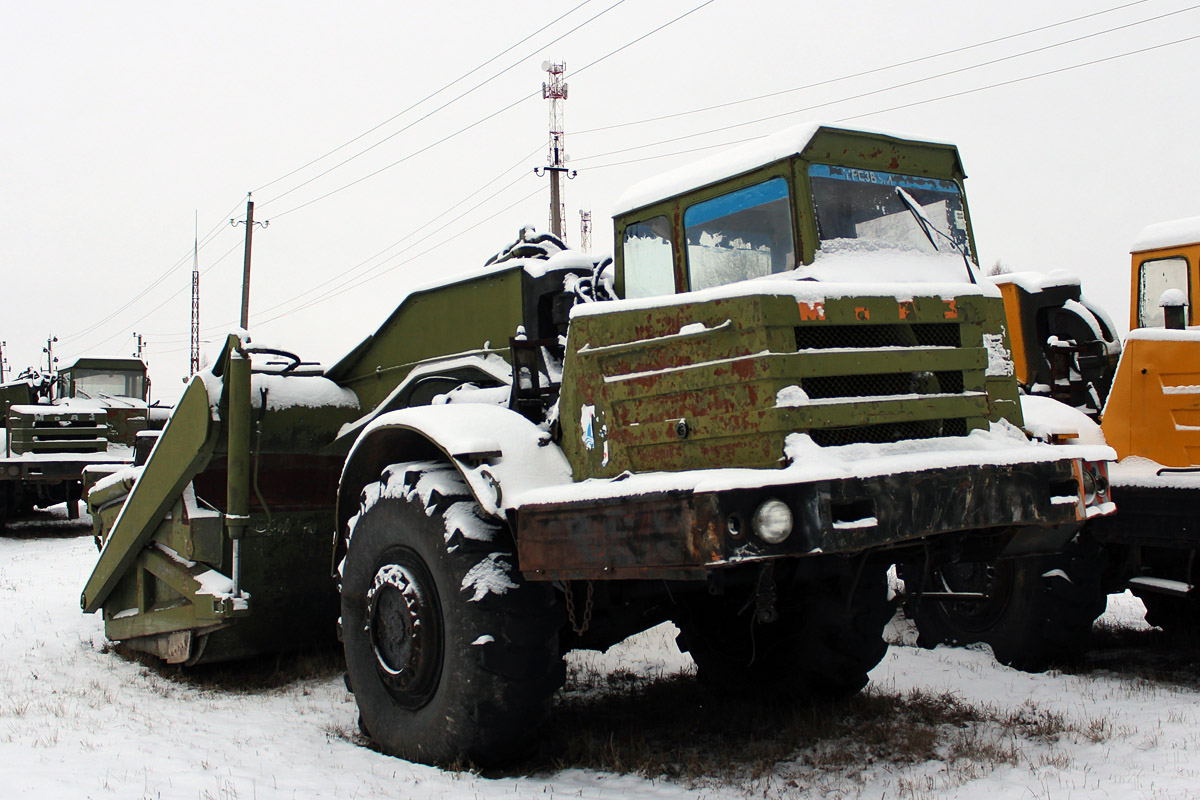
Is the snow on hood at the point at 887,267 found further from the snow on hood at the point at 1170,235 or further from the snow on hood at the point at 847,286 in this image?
the snow on hood at the point at 1170,235

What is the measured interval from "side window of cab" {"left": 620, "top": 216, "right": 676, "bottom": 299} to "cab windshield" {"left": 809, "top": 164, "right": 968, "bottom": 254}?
72cm

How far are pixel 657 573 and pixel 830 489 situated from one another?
69 cm

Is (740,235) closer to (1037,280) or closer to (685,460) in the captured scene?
(685,460)

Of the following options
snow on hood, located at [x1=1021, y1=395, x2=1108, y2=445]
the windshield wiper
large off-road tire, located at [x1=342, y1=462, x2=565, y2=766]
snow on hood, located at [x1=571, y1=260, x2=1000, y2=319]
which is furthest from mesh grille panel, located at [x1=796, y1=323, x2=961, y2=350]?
large off-road tire, located at [x1=342, y1=462, x2=565, y2=766]

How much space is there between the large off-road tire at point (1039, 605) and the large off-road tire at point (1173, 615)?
0.93 m

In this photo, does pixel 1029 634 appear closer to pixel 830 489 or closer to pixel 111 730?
pixel 830 489

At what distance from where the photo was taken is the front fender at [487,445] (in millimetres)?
4309

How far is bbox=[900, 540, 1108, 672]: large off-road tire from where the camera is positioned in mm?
6219

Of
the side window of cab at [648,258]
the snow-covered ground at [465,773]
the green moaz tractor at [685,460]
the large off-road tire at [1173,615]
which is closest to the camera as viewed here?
the green moaz tractor at [685,460]

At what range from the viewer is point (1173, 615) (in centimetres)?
708

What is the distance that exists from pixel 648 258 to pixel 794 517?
1764 millimetres

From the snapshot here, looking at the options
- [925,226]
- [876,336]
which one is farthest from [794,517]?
[925,226]

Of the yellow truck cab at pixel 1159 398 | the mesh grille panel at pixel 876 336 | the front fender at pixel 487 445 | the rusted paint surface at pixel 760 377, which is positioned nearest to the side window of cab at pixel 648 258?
the rusted paint surface at pixel 760 377

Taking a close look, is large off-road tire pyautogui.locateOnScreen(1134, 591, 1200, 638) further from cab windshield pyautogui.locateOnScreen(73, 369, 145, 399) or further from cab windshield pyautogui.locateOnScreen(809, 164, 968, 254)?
cab windshield pyautogui.locateOnScreen(73, 369, 145, 399)
